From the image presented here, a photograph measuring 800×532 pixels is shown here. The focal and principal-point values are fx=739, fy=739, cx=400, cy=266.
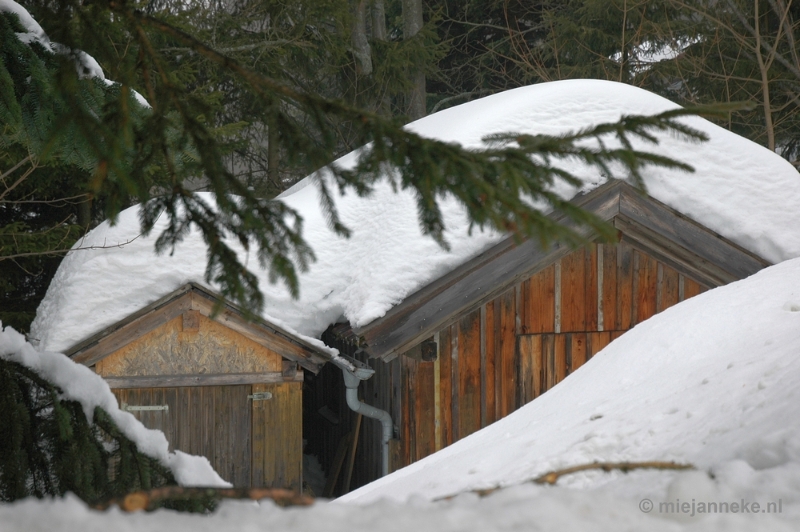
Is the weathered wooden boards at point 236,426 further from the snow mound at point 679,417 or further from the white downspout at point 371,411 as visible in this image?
the snow mound at point 679,417

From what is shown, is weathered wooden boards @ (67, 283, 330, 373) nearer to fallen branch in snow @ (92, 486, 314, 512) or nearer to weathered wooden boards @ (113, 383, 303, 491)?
weathered wooden boards @ (113, 383, 303, 491)

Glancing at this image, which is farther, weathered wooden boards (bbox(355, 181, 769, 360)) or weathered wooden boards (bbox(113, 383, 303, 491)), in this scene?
weathered wooden boards (bbox(113, 383, 303, 491))

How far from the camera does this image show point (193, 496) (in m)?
1.41

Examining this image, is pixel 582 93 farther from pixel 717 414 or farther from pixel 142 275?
pixel 717 414

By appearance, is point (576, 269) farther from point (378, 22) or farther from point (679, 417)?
point (378, 22)

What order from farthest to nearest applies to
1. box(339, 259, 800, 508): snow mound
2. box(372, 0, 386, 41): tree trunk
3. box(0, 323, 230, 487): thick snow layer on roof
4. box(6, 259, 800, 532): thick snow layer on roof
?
box(372, 0, 386, 41): tree trunk < box(0, 323, 230, 487): thick snow layer on roof < box(339, 259, 800, 508): snow mound < box(6, 259, 800, 532): thick snow layer on roof

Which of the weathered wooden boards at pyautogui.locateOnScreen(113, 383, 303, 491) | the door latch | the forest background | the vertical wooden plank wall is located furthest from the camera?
the forest background

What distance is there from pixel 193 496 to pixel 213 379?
586cm

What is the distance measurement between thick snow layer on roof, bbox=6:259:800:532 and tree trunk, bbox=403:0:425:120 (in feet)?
43.5

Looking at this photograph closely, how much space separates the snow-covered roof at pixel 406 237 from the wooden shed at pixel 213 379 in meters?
0.30

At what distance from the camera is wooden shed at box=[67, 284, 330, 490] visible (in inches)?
272

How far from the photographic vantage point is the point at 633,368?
307 cm

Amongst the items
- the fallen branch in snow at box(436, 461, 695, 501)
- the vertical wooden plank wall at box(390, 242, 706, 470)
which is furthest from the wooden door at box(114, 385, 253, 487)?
the fallen branch in snow at box(436, 461, 695, 501)

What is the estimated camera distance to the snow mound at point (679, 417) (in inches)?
67.8
